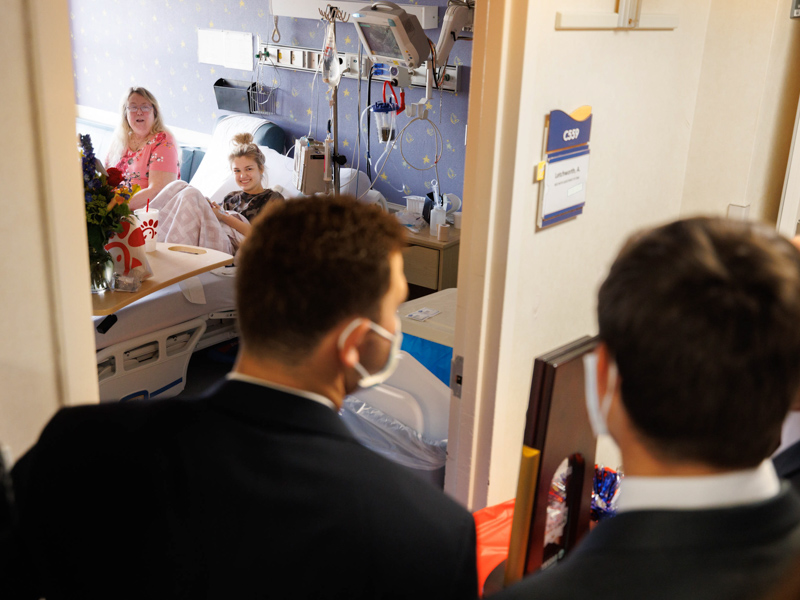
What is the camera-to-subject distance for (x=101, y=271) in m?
2.62

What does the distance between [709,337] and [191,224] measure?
317cm

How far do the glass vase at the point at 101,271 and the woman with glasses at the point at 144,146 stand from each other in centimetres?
135

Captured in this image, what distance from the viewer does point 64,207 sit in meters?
0.97

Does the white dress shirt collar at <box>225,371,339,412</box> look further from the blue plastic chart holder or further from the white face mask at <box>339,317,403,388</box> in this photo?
the blue plastic chart holder

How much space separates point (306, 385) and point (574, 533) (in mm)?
640

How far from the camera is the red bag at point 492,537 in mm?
1343

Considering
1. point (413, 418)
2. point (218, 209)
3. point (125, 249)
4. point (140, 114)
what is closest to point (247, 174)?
point (218, 209)

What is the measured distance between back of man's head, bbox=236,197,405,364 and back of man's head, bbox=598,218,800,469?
0.97ft

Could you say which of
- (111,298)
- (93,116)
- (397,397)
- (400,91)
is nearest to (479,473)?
(397,397)

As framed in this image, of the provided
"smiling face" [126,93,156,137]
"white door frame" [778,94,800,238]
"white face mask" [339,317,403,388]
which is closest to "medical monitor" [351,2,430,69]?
"smiling face" [126,93,156,137]

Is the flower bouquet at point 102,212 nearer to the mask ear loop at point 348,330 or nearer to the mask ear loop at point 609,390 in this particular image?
the mask ear loop at point 348,330

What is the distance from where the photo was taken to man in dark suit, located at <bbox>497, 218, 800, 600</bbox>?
631 millimetres

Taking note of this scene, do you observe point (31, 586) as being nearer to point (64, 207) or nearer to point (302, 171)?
point (64, 207)

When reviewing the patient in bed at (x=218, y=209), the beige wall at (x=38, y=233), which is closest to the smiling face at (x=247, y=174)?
the patient in bed at (x=218, y=209)
